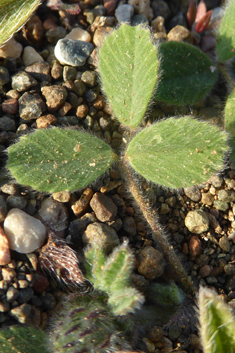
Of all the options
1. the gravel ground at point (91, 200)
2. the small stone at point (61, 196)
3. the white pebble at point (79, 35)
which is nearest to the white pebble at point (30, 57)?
the gravel ground at point (91, 200)

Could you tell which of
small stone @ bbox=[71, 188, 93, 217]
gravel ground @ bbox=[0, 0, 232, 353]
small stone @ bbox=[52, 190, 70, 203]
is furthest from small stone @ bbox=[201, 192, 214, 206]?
small stone @ bbox=[52, 190, 70, 203]

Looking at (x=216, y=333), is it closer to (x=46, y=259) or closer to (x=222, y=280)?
(x=222, y=280)

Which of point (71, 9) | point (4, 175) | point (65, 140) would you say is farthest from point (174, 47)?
point (4, 175)

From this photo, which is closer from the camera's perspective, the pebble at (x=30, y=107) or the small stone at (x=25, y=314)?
the small stone at (x=25, y=314)

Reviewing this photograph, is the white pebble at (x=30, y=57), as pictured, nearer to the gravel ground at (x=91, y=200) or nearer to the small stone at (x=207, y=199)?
the gravel ground at (x=91, y=200)

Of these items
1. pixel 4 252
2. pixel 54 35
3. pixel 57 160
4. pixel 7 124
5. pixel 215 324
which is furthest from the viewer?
pixel 54 35

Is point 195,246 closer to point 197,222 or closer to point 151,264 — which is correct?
point 197,222

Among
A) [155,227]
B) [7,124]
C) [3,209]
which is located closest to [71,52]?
[7,124]
